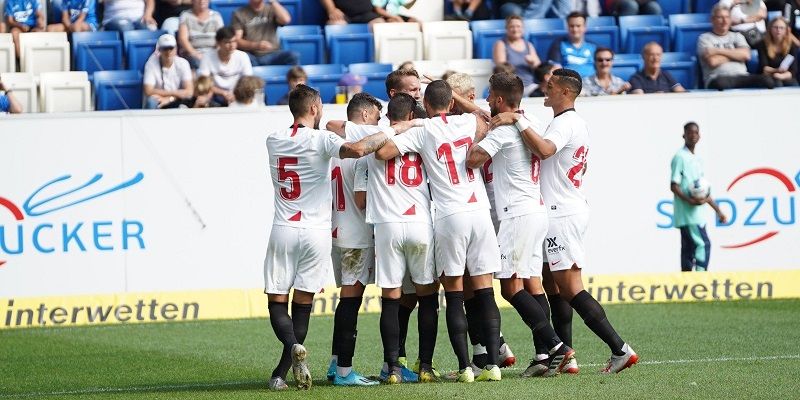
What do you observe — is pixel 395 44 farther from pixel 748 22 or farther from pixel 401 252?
pixel 401 252

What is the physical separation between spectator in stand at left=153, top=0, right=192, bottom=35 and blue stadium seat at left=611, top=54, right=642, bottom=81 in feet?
18.9

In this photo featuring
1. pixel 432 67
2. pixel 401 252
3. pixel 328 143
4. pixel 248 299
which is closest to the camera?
pixel 328 143

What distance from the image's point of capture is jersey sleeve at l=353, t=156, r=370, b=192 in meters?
10.0

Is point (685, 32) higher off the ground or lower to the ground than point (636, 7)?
lower

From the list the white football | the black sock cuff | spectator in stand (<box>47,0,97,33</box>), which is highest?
spectator in stand (<box>47,0,97,33</box>)

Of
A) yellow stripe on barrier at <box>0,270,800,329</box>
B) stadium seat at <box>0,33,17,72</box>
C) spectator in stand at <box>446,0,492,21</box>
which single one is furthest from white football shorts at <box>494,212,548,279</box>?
spectator in stand at <box>446,0,492,21</box>

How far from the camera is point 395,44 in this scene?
61.2 feet

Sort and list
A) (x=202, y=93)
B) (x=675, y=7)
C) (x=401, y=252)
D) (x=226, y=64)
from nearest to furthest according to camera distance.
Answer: (x=401, y=252)
(x=202, y=93)
(x=226, y=64)
(x=675, y=7)

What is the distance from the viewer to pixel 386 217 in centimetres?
977

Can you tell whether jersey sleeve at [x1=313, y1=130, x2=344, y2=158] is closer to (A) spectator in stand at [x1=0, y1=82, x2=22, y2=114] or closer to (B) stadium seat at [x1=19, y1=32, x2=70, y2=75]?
(A) spectator in stand at [x1=0, y1=82, x2=22, y2=114]

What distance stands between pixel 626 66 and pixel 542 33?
4.12 feet

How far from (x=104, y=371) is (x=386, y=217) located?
10.4ft

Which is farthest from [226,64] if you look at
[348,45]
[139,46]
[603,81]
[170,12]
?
[603,81]

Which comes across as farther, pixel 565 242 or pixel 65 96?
pixel 65 96
